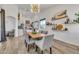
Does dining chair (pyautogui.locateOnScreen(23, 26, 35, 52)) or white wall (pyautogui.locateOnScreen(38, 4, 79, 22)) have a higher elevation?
white wall (pyautogui.locateOnScreen(38, 4, 79, 22))

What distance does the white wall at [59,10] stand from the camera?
3015mm

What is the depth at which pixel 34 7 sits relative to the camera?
306cm

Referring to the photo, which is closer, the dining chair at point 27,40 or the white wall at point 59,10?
the white wall at point 59,10

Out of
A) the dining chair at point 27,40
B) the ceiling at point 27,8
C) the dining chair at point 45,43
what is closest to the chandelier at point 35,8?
the ceiling at point 27,8

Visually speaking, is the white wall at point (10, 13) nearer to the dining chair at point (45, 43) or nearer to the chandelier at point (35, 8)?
the chandelier at point (35, 8)

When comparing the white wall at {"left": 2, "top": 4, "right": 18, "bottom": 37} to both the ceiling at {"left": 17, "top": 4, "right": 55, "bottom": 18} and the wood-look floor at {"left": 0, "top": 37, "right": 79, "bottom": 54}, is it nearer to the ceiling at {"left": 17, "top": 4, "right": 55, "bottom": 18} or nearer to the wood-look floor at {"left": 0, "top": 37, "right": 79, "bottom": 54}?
the ceiling at {"left": 17, "top": 4, "right": 55, "bottom": 18}

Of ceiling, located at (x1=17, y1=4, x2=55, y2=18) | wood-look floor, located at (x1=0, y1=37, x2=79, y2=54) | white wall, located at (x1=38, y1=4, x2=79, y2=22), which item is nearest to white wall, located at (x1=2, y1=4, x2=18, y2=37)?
ceiling, located at (x1=17, y1=4, x2=55, y2=18)

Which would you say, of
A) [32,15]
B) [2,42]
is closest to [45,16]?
[32,15]

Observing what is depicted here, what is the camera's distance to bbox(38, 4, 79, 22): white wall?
9.89ft
